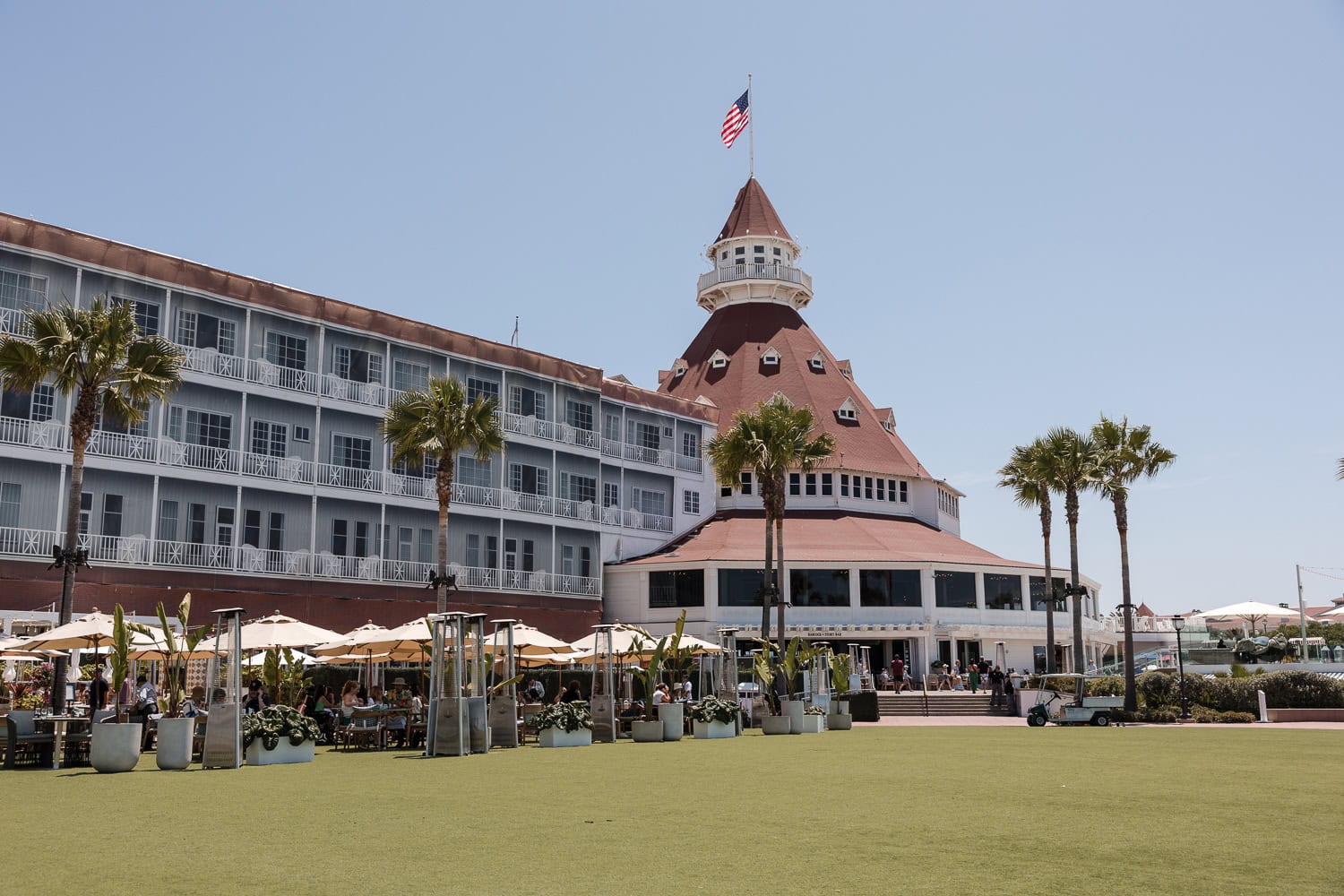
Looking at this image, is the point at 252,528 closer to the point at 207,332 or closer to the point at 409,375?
the point at 207,332

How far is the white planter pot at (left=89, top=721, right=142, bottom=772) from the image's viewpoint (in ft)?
60.3

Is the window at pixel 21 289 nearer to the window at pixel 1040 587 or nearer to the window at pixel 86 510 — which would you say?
the window at pixel 86 510

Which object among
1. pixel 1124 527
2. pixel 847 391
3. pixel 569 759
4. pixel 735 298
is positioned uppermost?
pixel 735 298

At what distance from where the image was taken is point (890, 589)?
54.0 m

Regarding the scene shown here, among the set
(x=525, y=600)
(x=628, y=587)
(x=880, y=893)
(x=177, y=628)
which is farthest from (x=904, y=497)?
(x=880, y=893)

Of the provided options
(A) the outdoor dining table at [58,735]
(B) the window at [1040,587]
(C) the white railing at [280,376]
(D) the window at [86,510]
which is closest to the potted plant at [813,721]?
(A) the outdoor dining table at [58,735]

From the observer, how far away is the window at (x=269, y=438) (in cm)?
4097

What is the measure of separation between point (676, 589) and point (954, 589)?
1258 centimetres

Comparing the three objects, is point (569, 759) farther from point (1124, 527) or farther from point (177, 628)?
point (1124, 527)

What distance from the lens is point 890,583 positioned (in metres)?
54.0

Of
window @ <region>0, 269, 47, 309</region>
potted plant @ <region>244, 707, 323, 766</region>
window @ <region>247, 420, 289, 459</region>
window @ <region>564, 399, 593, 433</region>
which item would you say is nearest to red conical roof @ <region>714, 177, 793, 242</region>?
window @ <region>564, 399, 593, 433</region>

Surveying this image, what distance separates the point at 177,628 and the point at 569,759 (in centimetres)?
1803

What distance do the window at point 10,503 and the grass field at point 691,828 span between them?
60.9 feet

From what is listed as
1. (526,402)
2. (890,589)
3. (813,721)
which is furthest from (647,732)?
(890,589)
